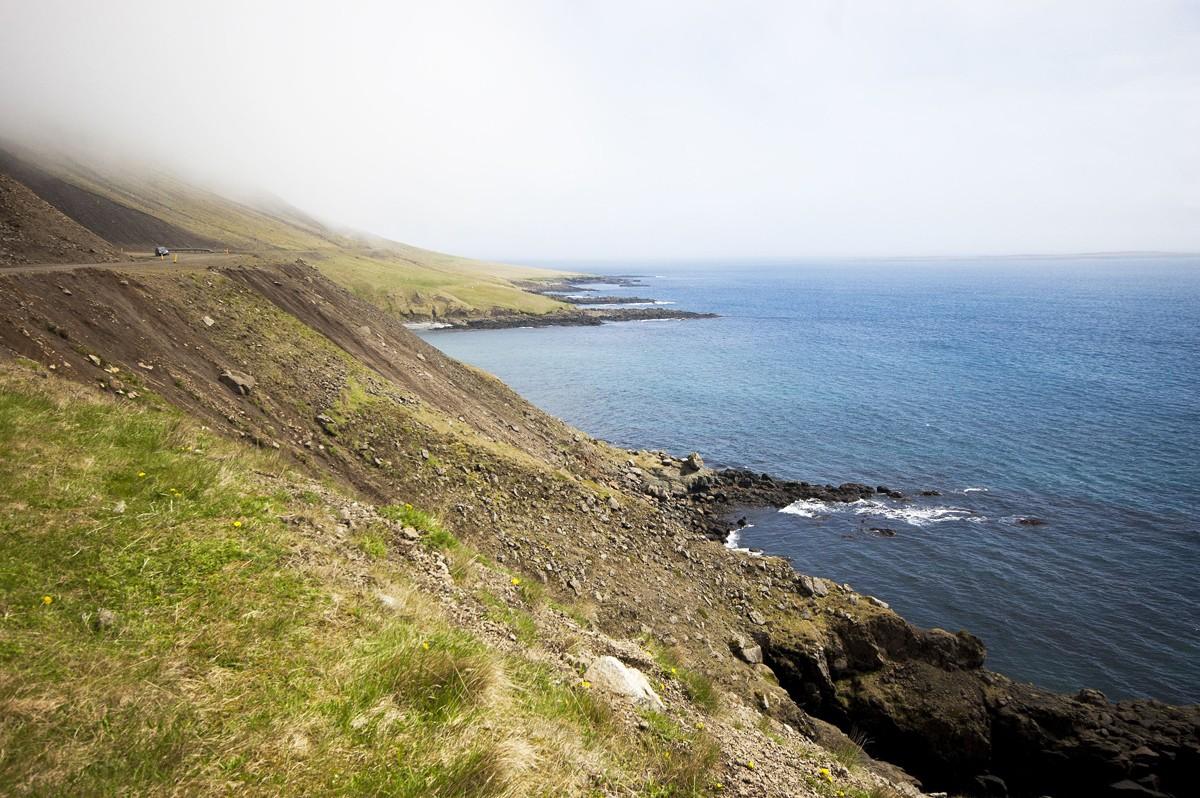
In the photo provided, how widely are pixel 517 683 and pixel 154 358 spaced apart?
1847 centimetres

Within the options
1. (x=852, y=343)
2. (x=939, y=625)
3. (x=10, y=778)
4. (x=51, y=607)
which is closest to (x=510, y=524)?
(x=51, y=607)

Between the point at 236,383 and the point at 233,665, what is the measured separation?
17431 mm

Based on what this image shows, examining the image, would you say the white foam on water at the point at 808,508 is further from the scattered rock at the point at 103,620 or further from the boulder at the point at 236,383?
the scattered rock at the point at 103,620

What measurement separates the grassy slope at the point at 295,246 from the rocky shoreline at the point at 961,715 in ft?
353

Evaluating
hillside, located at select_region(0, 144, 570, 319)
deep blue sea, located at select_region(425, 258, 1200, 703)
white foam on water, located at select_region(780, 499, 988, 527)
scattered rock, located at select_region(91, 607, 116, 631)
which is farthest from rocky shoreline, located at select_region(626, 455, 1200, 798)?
hillside, located at select_region(0, 144, 570, 319)

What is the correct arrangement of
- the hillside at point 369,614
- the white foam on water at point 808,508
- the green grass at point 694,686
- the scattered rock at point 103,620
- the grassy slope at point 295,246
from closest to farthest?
the hillside at point 369,614 < the scattered rock at point 103,620 < the green grass at point 694,686 < the white foam on water at point 808,508 < the grassy slope at point 295,246

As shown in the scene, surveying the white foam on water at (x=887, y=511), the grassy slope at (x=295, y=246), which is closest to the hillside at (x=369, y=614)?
the white foam on water at (x=887, y=511)

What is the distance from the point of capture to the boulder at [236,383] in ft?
67.8

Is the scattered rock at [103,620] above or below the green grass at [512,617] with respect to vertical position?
A: above

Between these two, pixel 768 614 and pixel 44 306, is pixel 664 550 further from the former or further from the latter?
pixel 44 306

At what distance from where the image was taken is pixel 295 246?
132000 mm

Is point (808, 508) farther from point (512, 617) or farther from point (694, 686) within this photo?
point (512, 617)

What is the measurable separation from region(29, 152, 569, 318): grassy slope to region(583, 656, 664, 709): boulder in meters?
113

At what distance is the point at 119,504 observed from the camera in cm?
→ 848
